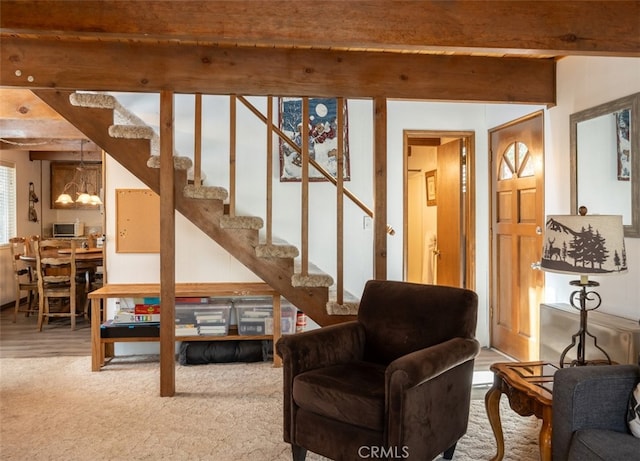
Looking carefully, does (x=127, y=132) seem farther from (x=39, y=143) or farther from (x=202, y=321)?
(x=39, y=143)

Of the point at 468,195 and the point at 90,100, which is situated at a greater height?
the point at 90,100

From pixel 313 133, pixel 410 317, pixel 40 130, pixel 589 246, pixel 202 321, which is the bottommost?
pixel 202 321

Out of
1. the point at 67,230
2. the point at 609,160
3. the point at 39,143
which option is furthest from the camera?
the point at 67,230

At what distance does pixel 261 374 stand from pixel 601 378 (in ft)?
8.43

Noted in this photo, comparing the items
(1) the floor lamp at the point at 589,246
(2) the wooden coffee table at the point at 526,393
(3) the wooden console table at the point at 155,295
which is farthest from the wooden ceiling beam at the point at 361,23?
(3) the wooden console table at the point at 155,295

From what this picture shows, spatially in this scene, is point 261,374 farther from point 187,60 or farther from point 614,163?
point 614,163

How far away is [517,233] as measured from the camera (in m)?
4.02

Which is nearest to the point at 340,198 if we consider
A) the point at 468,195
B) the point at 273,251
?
the point at 273,251

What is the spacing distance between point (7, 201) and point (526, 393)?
7670 mm

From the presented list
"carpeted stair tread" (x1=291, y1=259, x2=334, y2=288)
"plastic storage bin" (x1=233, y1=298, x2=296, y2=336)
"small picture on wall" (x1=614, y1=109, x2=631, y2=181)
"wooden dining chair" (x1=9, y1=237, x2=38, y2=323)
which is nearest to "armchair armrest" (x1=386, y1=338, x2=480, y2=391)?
"carpeted stair tread" (x1=291, y1=259, x2=334, y2=288)

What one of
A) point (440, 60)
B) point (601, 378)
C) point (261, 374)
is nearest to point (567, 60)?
point (440, 60)

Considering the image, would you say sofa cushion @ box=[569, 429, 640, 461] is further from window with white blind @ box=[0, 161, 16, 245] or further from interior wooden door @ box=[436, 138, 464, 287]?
window with white blind @ box=[0, 161, 16, 245]

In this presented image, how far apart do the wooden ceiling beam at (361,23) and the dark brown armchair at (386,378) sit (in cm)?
140

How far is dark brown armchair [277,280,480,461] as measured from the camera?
2.01 meters
